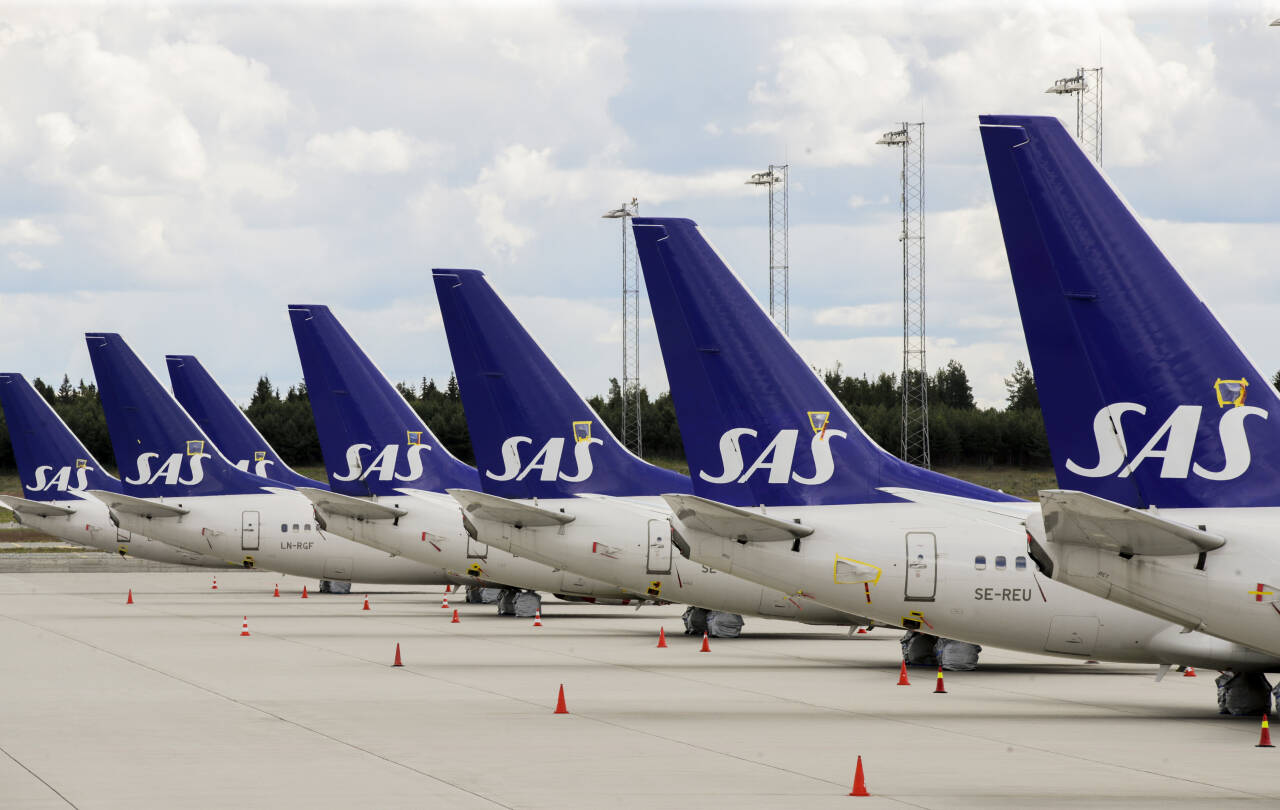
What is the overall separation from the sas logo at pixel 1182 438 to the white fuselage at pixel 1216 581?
0.67 meters

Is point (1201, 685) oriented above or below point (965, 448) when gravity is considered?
below

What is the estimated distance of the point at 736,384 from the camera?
27.5 meters

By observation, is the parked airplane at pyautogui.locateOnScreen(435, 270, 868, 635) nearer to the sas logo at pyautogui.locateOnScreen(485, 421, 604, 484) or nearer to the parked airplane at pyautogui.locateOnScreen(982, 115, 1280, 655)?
the sas logo at pyautogui.locateOnScreen(485, 421, 604, 484)

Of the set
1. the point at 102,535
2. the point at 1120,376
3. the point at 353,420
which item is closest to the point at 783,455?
the point at 1120,376

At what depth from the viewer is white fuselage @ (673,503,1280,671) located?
82.0ft

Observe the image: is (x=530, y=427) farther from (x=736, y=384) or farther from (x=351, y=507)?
(x=736, y=384)

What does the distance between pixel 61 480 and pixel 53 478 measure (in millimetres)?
285

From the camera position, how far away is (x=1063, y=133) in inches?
743

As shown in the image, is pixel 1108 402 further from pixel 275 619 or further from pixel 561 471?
pixel 275 619

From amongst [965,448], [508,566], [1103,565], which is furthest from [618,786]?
[965,448]

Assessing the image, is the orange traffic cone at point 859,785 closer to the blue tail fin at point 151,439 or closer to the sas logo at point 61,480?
the blue tail fin at point 151,439

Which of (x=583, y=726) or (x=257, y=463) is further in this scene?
(x=257, y=463)

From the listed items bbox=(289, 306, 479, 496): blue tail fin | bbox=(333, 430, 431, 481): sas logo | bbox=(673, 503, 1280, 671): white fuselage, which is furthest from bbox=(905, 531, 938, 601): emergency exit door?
bbox=(333, 430, 431, 481): sas logo

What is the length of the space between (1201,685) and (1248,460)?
10378 millimetres
